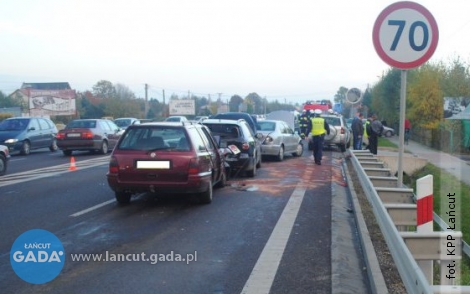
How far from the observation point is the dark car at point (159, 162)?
813 centimetres

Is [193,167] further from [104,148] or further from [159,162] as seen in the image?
[104,148]

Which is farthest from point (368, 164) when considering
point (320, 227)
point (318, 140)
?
point (318, 140)

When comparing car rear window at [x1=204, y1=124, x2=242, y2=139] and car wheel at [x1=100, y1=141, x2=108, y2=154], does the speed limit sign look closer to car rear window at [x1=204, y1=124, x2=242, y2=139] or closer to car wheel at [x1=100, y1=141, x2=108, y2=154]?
car rear window at [x1=204, y1=124, x2=242, y2=139]

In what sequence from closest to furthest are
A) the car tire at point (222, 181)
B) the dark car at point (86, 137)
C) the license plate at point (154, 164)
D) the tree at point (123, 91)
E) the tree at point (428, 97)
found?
the license plate at point (154, 164) → the car tire at point (222, 181) → the dark car at point (86, 137) → the tree at point (428, 97) → the tree at point (123, 91)

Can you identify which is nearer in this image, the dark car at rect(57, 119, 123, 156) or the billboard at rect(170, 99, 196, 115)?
the dark car at rect(57, 119, 123, 156)

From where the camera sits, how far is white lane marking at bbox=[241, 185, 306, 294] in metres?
4.75

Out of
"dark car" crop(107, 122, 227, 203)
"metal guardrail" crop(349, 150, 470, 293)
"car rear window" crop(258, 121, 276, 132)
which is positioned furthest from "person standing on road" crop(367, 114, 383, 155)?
"metal guardrail" crop(349, 150, 470, 293)

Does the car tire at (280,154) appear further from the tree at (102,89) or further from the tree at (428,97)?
the tree at (102,89)

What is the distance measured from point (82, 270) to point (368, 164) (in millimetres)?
7260

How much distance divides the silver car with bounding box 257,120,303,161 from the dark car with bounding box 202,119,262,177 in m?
4.04

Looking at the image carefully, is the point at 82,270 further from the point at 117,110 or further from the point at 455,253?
the point at 117,110

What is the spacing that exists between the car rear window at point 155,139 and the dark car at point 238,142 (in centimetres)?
380

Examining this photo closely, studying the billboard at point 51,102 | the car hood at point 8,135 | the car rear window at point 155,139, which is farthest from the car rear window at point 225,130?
the billboard at point 51,102

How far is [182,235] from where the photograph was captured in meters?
6.67
